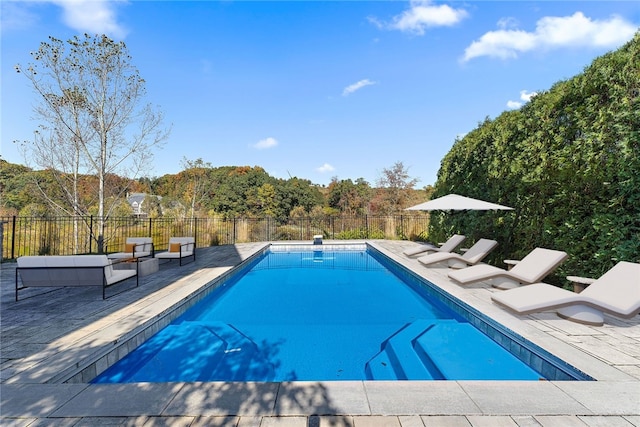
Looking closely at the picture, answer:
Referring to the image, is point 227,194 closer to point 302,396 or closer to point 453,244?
point 453,244

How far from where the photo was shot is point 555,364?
9.91ft

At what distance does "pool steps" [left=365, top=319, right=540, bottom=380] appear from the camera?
10.9 ft

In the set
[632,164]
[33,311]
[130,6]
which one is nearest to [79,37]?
[130,6]

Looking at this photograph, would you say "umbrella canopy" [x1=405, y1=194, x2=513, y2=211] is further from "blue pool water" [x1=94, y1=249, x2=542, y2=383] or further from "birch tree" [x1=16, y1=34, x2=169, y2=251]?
"birch tree" [x1=16, y1=34, x2=169, y2=251]

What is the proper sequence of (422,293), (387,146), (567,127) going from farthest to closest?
(387,146), (422,293), (567,127)

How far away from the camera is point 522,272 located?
5465 millimetres

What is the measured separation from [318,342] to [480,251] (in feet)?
16.3

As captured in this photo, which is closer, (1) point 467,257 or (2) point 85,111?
(1) point 467,257

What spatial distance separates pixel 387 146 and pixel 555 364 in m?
21.0

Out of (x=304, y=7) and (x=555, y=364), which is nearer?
(x=555, y=364)

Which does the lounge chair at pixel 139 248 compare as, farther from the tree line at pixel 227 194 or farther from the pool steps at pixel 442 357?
the pool steps at pixel 442 357

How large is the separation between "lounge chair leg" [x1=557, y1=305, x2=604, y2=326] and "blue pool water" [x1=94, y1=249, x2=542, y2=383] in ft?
3.62

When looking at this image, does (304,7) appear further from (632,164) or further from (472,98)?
(632,164)

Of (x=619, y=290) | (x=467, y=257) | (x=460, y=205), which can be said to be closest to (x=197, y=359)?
(x=619, y=290)
